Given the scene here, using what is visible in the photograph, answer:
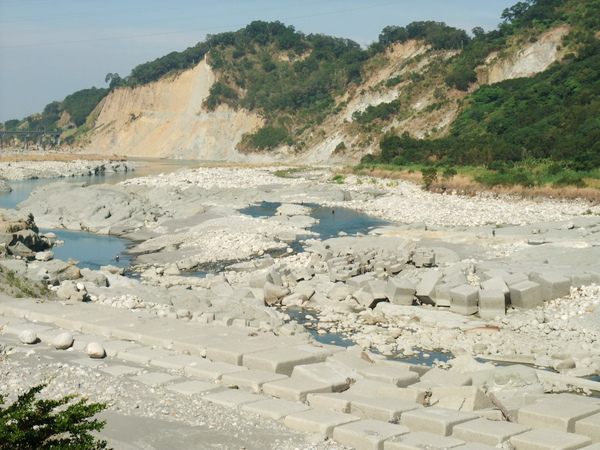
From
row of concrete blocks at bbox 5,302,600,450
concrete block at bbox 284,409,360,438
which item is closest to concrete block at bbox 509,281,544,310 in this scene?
row of concrete blocks at bbox 5,302,600,450

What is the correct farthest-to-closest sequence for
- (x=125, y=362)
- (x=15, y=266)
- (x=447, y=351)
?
(x=15, y=266) < (x=447, y=351) < (x=125, y=362)

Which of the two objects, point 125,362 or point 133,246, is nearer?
point 125,362

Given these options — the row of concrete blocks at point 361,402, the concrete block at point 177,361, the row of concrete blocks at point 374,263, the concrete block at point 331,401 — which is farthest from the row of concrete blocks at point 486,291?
the concrete block at point 331,401

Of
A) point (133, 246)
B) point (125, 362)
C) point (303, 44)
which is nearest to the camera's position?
point (125, 362)

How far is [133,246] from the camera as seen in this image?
26984 millimetres

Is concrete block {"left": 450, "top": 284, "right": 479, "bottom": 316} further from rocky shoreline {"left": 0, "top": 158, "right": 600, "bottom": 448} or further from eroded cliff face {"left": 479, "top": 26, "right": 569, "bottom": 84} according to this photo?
eroded cliff face {"left": 479, "top": 26, "right": 569, "bottom": 84}

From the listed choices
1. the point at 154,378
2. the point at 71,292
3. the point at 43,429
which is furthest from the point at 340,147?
the point at 43,429

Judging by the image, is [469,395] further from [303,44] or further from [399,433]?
[303,44]

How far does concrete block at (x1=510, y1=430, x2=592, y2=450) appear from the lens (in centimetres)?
646

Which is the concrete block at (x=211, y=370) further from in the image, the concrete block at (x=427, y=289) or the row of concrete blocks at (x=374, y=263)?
the row of concrete blocks at (x=374, y=263)

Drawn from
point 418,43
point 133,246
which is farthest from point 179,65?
point 133,246

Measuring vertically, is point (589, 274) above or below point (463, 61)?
below

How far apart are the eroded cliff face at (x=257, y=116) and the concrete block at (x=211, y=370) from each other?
56424 millimetres

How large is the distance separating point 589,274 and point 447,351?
5.83m
